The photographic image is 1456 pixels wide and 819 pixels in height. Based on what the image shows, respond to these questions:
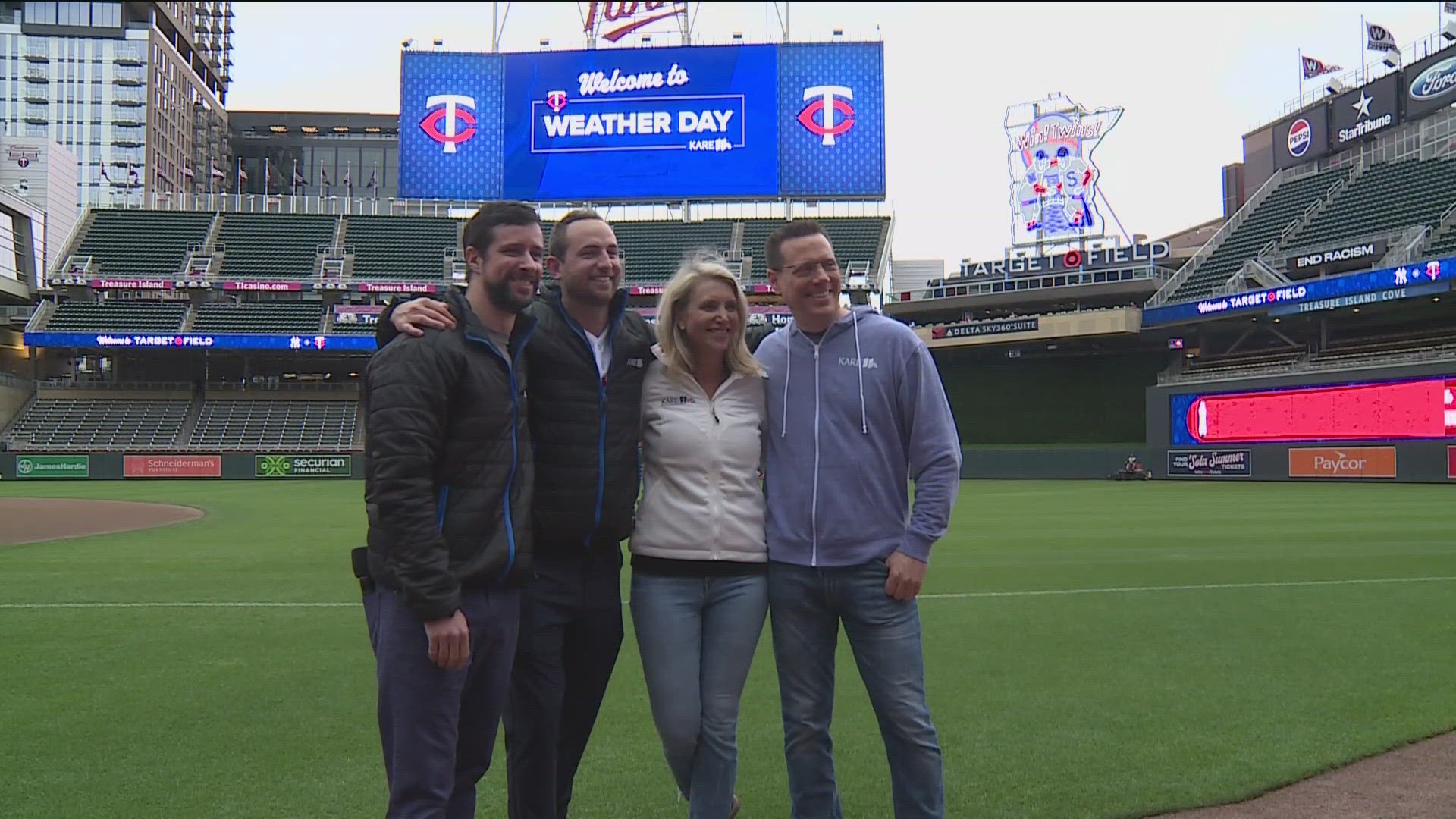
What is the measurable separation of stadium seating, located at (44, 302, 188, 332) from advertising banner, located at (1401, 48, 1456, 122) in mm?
54631

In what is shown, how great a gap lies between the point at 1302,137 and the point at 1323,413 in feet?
73.4

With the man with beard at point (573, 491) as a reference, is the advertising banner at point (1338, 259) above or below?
above

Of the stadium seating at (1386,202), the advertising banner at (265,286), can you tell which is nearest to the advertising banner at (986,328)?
the stadium seating at (1386,202)

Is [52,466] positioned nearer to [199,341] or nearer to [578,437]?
[199,341]

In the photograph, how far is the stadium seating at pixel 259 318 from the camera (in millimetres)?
50406

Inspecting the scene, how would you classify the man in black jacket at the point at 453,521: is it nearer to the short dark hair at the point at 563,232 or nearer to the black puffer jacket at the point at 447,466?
the black puffer jacket at the point at 447,466

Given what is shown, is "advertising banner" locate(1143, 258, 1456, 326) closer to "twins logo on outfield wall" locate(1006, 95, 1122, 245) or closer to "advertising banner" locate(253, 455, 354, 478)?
"twins logo on outfield wall" locate(1006, 95, 1122, 245)

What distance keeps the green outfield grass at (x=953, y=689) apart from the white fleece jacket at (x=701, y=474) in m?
1.36

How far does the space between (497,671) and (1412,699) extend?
200 inches

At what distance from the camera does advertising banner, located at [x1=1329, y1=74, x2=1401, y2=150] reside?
147ft

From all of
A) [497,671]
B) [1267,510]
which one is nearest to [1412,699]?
[497,671]

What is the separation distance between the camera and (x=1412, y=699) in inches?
226

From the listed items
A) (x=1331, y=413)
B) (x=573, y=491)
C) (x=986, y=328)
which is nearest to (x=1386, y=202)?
(x=1331, y=413)

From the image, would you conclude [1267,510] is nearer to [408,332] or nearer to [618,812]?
[618,812]
